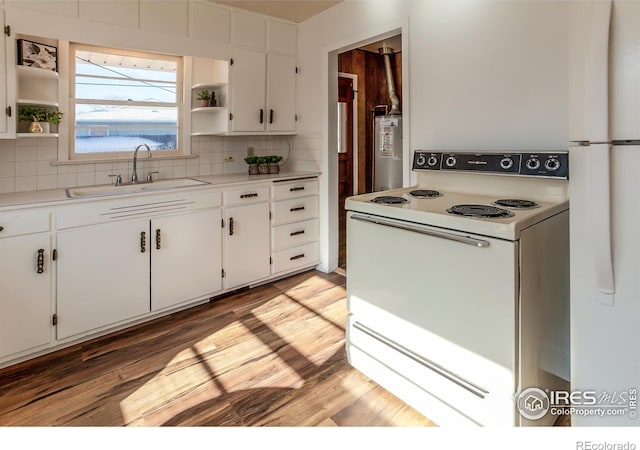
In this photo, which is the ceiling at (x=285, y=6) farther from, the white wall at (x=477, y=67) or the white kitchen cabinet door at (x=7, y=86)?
the white kitchen cabinet door at (x=7, y=86)

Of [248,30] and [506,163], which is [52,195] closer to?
[248,30]

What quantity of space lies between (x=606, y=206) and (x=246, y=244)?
2.56 m

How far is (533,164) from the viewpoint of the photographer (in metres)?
2.00

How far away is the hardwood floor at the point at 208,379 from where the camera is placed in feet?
5.91

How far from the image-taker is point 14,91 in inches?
93.0

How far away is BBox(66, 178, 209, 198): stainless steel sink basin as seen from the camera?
8.63 ft

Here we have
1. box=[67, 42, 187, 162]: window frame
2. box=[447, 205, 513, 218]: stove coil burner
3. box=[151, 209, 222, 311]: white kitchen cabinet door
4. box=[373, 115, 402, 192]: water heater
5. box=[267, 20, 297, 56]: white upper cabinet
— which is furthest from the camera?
box=[373, 115, 402, 192]: water heater

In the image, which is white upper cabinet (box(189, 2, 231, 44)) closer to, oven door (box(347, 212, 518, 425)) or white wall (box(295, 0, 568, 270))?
white wall (box(295, 0, 568, 270))

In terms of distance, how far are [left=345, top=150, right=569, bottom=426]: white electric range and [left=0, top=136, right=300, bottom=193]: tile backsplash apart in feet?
6.65

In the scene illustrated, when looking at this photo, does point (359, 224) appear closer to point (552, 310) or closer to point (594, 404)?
point (552, 310)

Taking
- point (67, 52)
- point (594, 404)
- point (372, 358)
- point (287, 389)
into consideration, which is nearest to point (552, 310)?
point (594, 404)

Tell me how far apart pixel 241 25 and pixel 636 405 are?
359cm

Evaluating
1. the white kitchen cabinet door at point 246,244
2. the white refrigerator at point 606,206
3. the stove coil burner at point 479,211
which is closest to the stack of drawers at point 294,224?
the white kitchen cabinet door at point 246,244

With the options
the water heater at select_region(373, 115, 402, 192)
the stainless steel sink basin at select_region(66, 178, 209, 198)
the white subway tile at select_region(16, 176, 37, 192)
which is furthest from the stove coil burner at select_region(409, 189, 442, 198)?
the white subway tile at select_region(16, 176, 37, 192)
